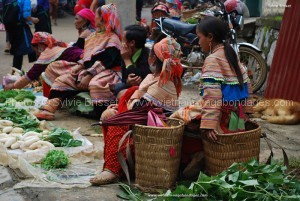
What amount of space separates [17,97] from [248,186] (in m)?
4.54

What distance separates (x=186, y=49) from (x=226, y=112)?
5125 mm

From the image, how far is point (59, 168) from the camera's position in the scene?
5.05 metres

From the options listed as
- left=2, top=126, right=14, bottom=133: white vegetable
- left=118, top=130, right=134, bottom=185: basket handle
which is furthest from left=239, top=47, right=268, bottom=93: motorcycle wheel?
left=118, top=130, right=134, bottom=185: basket handle

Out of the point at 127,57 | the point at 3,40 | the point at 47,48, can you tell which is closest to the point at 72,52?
the point at 47,48

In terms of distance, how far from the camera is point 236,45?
27.2ft

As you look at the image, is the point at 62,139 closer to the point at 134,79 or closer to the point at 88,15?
the point at 134,79

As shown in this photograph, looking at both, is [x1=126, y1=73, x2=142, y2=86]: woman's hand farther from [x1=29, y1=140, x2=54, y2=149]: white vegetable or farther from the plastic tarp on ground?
[x1=29, y1=140, x2=54, y2=149]: white vegetable

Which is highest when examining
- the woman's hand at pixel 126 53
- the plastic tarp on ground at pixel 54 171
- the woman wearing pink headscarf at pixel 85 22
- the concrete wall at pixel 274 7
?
the concrete wall at pixel 274 7

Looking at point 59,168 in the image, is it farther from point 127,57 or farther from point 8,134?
point 127,57

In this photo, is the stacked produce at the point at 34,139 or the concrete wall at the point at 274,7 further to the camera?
the concrete wall at the point at 274,7

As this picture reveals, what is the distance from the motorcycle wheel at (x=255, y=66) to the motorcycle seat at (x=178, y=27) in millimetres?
947

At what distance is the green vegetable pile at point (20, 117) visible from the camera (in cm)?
→ 632

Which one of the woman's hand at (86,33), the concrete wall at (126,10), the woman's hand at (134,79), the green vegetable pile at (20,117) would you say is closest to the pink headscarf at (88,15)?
the woman's hand at (86,33)

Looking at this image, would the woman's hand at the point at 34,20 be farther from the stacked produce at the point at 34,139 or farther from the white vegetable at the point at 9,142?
the white vegetable at the point at 9,142
